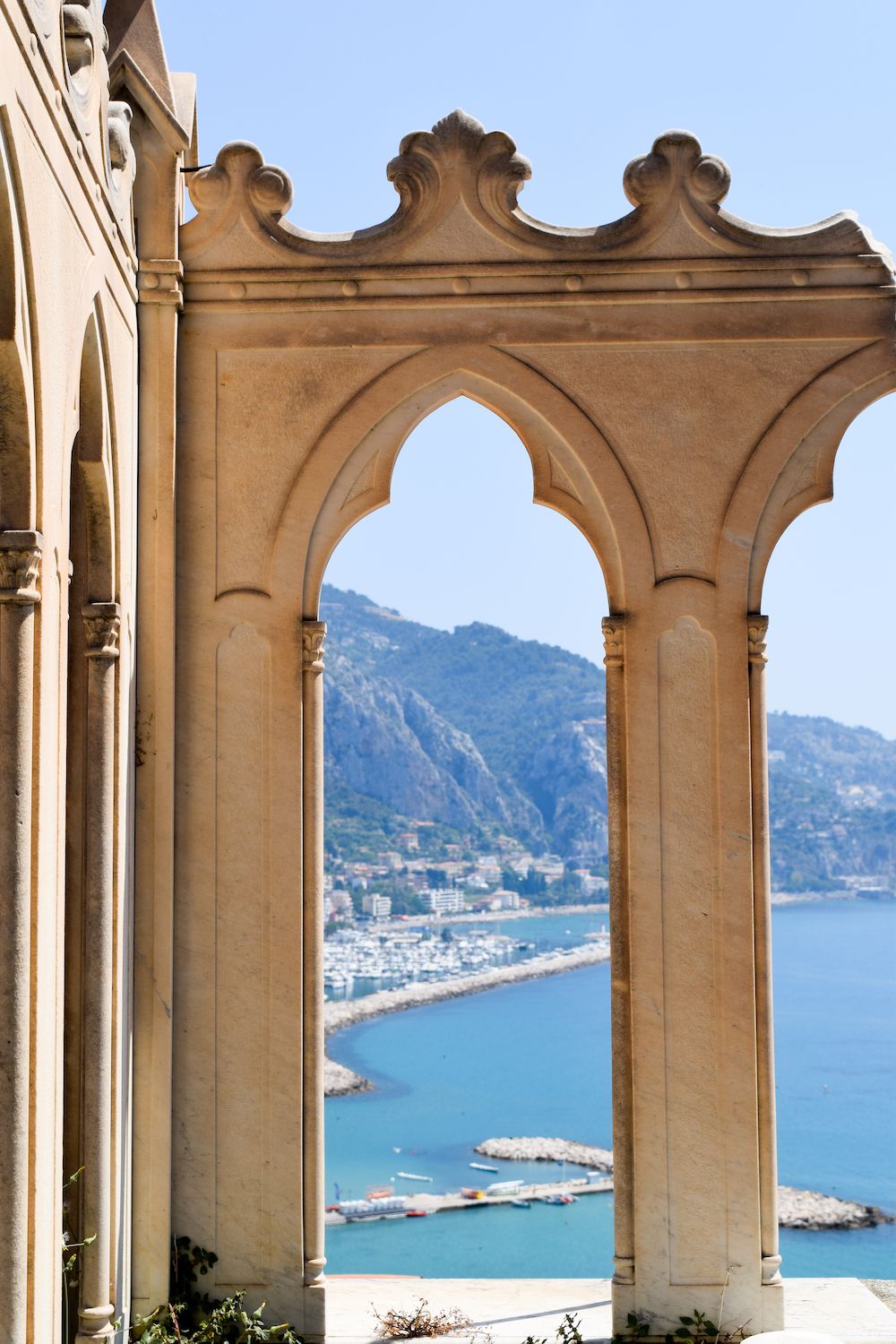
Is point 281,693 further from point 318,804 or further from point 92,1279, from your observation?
point 92,1279

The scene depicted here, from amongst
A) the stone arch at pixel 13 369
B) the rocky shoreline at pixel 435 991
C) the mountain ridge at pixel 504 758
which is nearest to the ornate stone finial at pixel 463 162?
the stone arch at pixel 13 369

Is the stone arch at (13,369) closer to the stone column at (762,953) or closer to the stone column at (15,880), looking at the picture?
the stone column at (15,880)

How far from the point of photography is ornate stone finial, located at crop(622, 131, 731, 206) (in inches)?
240

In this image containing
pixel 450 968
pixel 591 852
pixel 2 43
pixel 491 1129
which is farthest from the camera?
pixel 591 852

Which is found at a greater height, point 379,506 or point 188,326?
point 188,326

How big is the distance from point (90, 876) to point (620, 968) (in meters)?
2.15

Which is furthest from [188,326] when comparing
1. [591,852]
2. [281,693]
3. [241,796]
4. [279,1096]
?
[591,852]

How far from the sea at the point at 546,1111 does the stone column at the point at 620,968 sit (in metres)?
27.4

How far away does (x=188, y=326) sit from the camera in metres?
6.09

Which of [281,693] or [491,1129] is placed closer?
[281,693]

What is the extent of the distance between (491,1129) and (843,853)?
45713 mm

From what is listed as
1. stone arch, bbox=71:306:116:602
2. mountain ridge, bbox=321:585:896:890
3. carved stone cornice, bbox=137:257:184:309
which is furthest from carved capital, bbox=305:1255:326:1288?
mountain ridge, bbox=321:585:896:890

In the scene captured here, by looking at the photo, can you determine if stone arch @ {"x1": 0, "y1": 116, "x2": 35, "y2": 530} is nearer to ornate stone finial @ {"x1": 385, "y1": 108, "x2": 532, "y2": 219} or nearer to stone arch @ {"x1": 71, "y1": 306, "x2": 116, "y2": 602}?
stone arch @ {"x1": 71, "y1": 306, "x2": 116, "y2": 602}

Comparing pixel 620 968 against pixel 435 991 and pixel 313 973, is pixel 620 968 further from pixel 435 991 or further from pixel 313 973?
pixel 435 991
